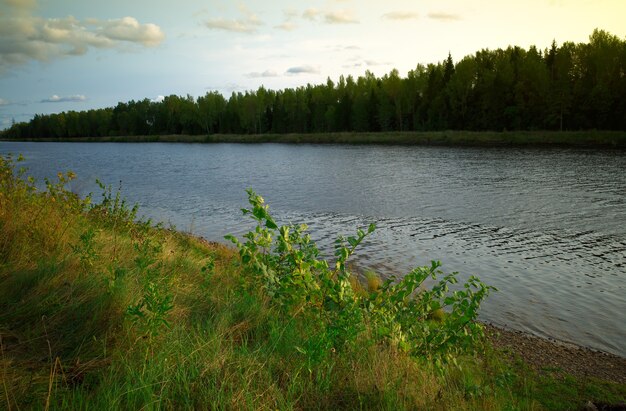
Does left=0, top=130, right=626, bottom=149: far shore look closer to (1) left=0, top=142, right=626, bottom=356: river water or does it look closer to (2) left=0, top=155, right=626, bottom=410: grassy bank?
(1) left=0, top=142, right=626, bottom=356: river water

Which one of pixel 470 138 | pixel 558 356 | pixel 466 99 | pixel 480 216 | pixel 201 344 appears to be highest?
pixel 466 99

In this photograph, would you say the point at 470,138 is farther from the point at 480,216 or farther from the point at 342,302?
the point at 342,302

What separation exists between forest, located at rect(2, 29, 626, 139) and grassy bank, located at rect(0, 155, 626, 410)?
6974 cm

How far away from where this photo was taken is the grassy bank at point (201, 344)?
3480mm

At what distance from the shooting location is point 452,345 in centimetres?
540

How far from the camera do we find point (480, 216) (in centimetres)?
2256

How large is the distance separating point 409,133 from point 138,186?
56365 millimetres

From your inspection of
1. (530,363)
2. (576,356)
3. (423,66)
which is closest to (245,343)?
(530,363)

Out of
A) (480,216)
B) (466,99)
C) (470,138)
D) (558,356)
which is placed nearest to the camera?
(558,356)

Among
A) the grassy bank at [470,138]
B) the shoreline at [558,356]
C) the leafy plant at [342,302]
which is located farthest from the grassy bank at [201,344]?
the grassy bank at [470,138]

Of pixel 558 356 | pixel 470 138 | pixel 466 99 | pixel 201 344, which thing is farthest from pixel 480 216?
pixel 466 99

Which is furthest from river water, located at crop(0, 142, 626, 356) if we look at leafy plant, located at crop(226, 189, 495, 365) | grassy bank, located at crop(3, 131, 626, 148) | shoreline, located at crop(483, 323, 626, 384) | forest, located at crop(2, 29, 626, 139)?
forest, located at crop(2, 29, 626, 139)

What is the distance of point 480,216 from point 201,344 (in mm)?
20787

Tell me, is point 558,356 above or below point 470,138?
below
